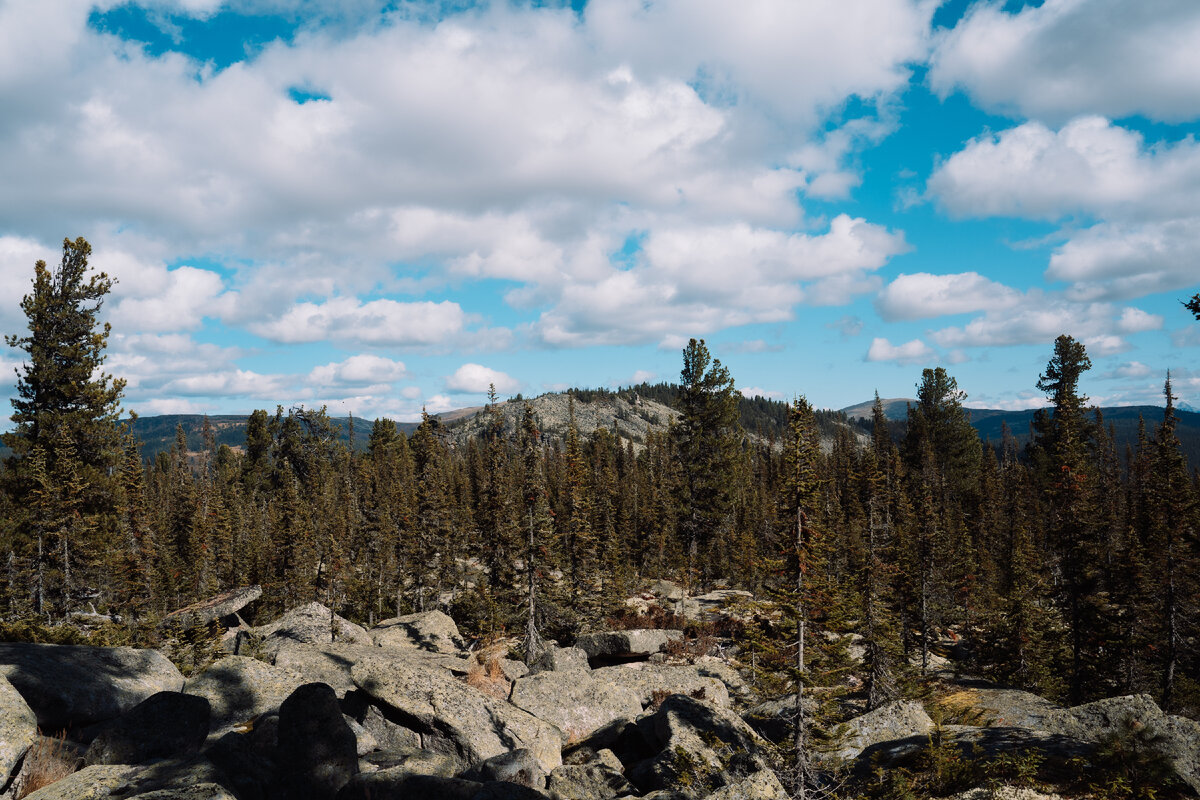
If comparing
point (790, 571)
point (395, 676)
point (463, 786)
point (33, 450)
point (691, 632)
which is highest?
point (33, 450)

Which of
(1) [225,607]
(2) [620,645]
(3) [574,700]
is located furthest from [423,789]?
(1) [225,607]

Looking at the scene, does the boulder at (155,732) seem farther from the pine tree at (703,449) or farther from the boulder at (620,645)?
the pine tree at (703,449)

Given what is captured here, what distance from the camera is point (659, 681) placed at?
2267 cm

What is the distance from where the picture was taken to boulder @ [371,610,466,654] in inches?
1220

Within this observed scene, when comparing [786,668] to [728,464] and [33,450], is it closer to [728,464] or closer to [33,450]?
[728,464]

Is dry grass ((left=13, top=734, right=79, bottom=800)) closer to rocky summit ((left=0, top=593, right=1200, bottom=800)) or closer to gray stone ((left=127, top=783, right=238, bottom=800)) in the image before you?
rocky summit ((left=0, top=593, right=1200, bottom=800))

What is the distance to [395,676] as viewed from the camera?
1536 cm

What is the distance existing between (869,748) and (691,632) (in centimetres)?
2055

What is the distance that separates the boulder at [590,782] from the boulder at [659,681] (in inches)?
262

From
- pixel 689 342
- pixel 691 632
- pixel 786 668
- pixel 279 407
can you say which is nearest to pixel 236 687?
pixel 786 668

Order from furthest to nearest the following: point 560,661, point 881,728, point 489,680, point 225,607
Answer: point 225,607
point 560,661
point 489,680
point 881,728

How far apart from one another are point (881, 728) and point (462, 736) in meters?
11.7

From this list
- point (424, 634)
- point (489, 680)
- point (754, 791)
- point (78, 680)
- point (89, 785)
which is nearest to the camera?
point (89, 785)

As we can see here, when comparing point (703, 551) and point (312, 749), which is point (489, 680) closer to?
point (312, 749)
